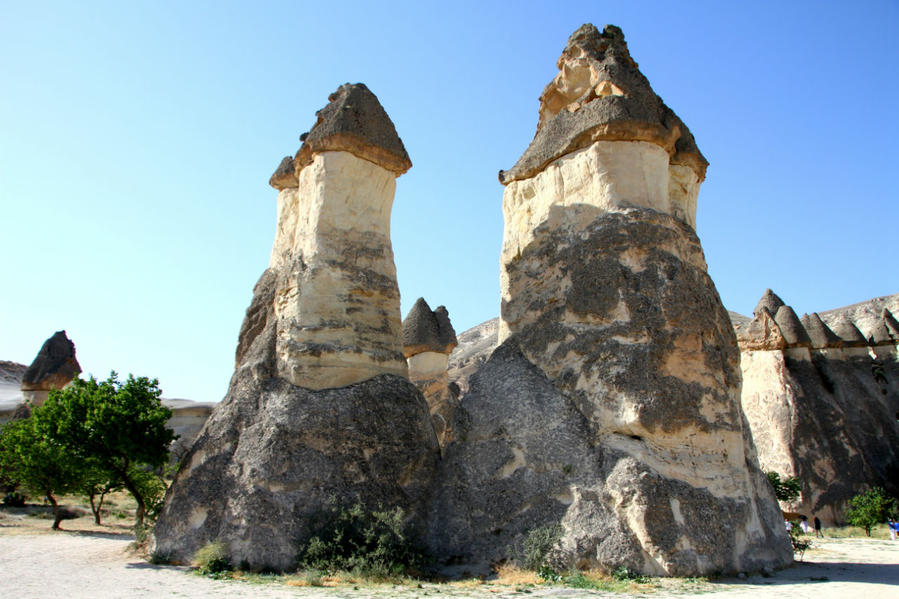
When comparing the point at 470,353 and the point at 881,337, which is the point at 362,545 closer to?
the point at 881,337

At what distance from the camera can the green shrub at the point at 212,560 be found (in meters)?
9.04

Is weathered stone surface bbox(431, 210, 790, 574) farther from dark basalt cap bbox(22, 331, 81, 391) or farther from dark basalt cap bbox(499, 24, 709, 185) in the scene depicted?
dark basalt cap bbox(22, 331, 81, 391)

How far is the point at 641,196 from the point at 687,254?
3.91ft

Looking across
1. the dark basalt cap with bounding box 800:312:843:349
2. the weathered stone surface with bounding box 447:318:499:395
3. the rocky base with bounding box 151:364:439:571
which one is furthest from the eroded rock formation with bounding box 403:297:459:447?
the dark basalt cap with bounding box 800:312:843:349

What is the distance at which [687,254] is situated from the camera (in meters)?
10.8

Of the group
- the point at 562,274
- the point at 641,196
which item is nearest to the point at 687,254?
the point at 641,196

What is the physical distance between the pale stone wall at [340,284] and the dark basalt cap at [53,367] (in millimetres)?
19356

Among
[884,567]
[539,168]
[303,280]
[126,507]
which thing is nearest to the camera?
[884,567]

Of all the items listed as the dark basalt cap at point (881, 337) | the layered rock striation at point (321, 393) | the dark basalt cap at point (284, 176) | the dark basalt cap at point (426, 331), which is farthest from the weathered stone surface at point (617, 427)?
the dark basalt cap at point (881, 337)

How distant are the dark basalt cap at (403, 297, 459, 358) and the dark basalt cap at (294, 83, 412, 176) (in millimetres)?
9298

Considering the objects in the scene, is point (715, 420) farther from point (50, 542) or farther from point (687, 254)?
point (50, 542)

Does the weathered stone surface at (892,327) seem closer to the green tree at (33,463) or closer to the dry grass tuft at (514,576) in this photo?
the dry grass tuft at (514,576)

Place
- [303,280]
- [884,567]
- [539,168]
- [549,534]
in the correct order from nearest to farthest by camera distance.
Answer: [549,534], [884,567], [303,280], [539,168]

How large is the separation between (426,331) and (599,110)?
11.7 metres
